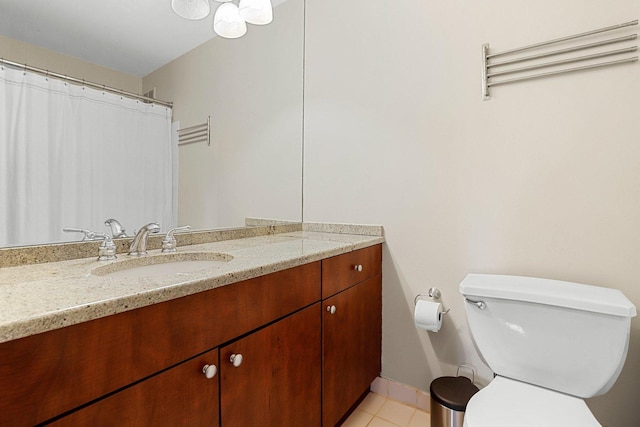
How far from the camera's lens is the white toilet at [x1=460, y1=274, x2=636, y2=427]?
3.14ft

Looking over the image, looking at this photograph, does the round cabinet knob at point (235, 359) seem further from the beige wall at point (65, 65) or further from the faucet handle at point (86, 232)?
the beige wall at point (65, 65)

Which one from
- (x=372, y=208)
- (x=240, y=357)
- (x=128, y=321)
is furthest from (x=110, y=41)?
(x=372, y=208)

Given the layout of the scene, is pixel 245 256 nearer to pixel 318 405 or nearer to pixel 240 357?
pixel 240 357

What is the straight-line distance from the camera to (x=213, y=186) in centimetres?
158

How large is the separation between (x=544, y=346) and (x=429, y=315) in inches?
17.3

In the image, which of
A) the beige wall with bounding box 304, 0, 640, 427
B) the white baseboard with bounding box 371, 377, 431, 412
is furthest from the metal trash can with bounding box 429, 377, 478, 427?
the white baseboard with bounding box 371, 377, 431, 412

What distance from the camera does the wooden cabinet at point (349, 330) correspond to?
1301 mm

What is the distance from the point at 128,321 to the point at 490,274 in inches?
53.6

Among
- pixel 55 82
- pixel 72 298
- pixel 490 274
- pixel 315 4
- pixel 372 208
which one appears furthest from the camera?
pixel 315 4

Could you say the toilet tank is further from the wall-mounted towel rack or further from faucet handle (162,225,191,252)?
faucet handle (162,225,191,252)

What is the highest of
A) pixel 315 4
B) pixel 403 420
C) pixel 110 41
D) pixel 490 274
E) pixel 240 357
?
pixel 315 4

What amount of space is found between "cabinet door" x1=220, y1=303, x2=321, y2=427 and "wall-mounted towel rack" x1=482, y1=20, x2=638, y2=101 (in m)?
1.26

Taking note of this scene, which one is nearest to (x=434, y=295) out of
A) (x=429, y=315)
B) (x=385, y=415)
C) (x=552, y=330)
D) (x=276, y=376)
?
(x=429, y=315)

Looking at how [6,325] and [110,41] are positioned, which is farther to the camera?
[110,41]
